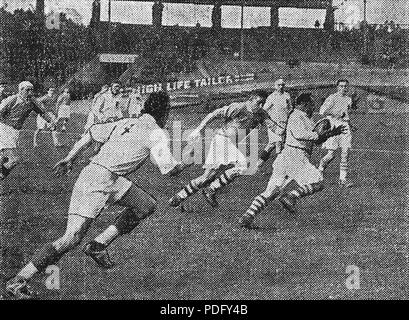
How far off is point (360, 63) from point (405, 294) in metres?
2.31

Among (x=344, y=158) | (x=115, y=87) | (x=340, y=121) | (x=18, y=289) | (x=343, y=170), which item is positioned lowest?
(x=18, y=289)

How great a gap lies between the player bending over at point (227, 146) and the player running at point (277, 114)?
6cm

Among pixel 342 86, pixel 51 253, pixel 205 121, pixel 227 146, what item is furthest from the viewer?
pixel 342 86

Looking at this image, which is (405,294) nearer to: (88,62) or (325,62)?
(325,62)

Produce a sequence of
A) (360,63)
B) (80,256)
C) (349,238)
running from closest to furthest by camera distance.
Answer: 1. (80,256)
2. (349,238)
3. (360,63)

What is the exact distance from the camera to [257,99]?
605cm

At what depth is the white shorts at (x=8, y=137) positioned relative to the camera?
6078 millimetres

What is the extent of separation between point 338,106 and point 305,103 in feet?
1.24

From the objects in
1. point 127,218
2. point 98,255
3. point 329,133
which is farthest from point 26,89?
point 329,133

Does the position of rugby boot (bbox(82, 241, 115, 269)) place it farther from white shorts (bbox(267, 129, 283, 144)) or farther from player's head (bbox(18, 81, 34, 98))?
white shorts (bbox(267, 129, 283, 144))

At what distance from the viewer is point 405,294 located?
5824 millimetres

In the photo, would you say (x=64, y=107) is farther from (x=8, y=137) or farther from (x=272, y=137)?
(x=272, y=137)

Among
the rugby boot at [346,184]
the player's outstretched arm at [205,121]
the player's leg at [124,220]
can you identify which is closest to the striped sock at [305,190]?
the rugby boot at [346,184]
